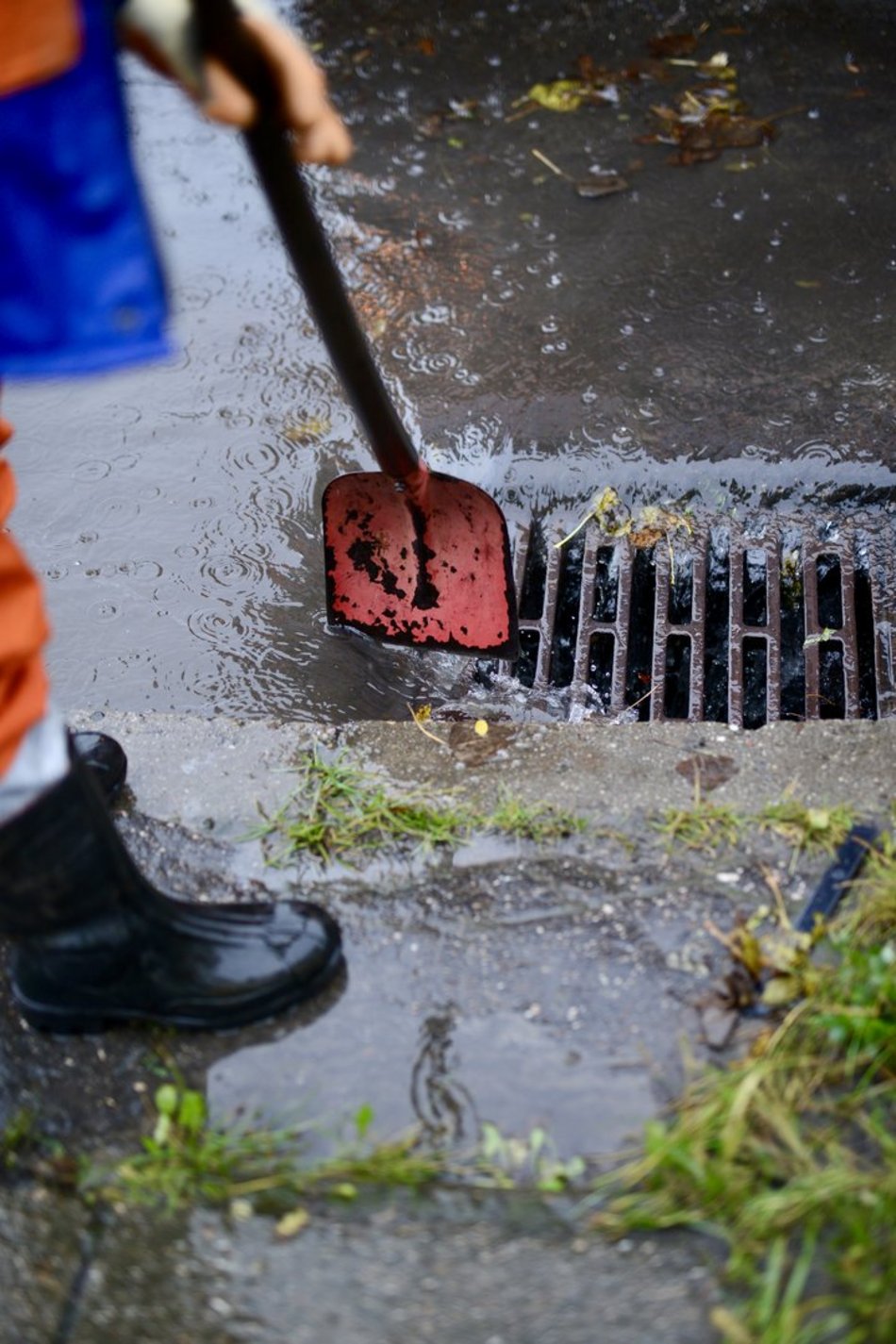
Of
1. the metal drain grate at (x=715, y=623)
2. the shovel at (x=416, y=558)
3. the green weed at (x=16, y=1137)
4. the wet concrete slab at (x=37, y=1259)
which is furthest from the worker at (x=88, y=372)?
the metal drain grate at (x=715, y=623)

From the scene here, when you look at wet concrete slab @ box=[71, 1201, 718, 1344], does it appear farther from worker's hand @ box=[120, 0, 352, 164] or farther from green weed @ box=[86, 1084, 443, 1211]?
worker's hand @ box=[120, 0, 352, 164]

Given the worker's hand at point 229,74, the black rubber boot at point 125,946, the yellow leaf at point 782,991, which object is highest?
the worker's hand at point 229,74

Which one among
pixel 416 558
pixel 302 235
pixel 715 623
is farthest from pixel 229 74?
pixel 715 623

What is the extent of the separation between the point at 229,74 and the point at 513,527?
149 cm

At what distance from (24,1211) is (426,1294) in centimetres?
55

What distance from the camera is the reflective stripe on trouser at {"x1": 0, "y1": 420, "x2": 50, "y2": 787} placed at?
4.63 feet

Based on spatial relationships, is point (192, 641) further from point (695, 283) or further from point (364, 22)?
point (364, 22)

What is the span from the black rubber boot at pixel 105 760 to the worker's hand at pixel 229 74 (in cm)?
106

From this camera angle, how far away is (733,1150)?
4.80 ft

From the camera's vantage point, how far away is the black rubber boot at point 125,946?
160cm

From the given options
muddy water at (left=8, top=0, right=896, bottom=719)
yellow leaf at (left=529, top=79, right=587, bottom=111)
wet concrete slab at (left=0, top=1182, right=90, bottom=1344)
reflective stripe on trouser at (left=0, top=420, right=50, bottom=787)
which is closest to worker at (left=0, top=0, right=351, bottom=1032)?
reflective stripe on trouser at (left=0, top=420, right=50, bottom=787)

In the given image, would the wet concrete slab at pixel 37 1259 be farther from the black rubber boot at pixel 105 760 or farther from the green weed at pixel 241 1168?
the black rubber boot at pixel 105 760

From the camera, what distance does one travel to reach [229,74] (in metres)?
1.54

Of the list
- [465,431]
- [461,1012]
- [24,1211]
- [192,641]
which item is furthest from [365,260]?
[24,1211]
